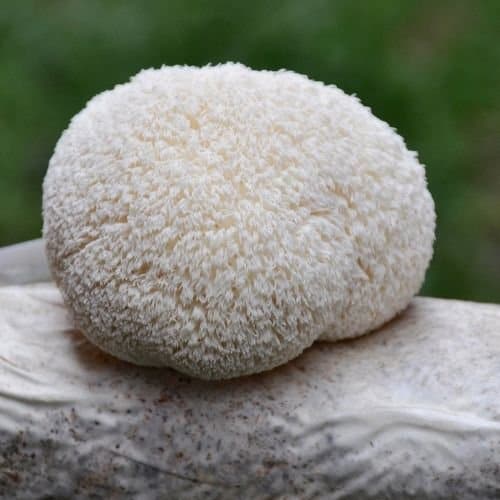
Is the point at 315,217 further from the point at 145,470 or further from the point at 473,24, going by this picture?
the point at 473,24

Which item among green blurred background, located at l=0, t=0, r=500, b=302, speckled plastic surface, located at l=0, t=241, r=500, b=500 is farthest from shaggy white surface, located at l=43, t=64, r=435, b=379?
green blurred background, located at l=0, t=0, r=500, b=302

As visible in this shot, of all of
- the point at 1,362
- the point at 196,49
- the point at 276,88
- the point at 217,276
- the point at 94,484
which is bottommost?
the point at 94,484

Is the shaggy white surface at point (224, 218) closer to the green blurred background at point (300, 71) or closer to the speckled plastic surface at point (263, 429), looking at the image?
the speckled plastic surface at point (263, 429)

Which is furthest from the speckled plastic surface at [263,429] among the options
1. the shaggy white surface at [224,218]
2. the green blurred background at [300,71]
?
the green blurred background at [300,71]

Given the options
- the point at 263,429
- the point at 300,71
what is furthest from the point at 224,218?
the point at 300,71

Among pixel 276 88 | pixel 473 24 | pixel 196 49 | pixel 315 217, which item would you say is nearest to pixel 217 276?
pixel 315 217

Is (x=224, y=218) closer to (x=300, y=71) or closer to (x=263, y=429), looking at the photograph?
(x=263, y=429)
